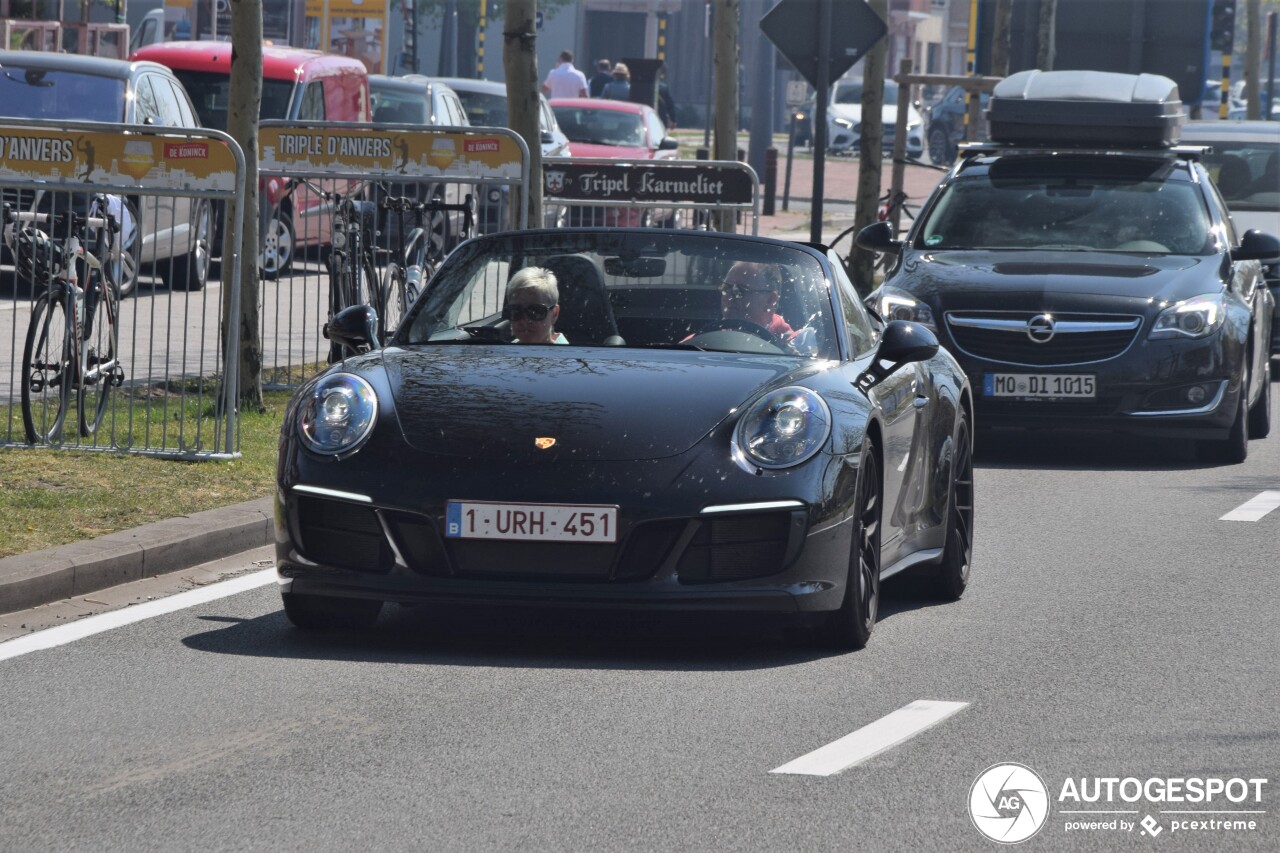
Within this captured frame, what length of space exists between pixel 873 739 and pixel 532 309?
7.59ft

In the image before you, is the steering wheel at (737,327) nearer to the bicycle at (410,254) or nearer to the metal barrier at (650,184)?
the bicycle at (410,254)

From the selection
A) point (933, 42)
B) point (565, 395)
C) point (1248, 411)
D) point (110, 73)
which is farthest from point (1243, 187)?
point (933, 42)

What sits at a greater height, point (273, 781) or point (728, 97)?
A: point (728, 97)

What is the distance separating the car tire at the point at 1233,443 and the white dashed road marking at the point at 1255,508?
1214 mm

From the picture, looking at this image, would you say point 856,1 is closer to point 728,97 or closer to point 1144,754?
point 728,97

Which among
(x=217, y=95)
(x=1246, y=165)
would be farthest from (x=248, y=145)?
(x=217, y=95)

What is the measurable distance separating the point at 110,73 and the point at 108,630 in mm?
12749

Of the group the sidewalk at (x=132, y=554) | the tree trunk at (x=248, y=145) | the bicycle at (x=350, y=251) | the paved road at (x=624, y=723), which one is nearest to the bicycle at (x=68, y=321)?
the tree trunk at (x=248, y=145)

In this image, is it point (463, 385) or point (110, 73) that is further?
point (110, 73)

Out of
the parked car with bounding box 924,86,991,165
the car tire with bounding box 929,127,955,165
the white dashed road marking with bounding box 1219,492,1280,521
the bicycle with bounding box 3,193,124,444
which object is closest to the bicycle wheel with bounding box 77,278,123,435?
the bicycle with bounding box 3,193,124,444

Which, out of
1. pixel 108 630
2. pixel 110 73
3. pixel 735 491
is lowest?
pixel 108 630

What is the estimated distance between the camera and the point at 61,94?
19188mm

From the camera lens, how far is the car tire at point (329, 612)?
7.29 metres

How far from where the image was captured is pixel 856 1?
1599 centimetres
